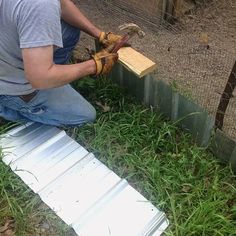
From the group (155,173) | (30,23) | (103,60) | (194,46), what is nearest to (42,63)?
(30,23)

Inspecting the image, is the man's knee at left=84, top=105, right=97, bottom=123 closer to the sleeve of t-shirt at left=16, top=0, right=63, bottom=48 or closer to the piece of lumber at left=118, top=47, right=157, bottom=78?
the piece of lumber at left=118, top=47, right=157, bottom=78

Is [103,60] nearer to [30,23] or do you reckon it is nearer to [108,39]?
[108,39]

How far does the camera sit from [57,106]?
304 centimetres

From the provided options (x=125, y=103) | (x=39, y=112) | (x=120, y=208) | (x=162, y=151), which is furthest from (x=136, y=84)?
(x=120, y=208)

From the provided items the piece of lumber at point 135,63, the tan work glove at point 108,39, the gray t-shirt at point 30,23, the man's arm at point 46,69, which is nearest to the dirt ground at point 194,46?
the piece of lumber at point 135,63

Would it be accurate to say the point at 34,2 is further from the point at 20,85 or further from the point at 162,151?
the point at 162,151

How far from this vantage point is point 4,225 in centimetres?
259

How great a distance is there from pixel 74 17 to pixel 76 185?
138cm

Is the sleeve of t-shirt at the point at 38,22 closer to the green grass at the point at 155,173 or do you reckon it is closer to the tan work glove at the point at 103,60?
the tan work glove at the point at 103,60

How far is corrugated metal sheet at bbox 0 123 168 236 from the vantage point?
2555 millimetres

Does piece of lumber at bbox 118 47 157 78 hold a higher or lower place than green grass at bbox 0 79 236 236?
higher

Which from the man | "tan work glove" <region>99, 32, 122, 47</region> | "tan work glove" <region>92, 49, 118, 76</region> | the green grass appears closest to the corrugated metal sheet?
the green grass

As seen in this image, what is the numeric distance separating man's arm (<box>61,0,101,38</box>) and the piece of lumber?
0.33 m

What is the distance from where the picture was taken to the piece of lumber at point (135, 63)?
2.92 m
